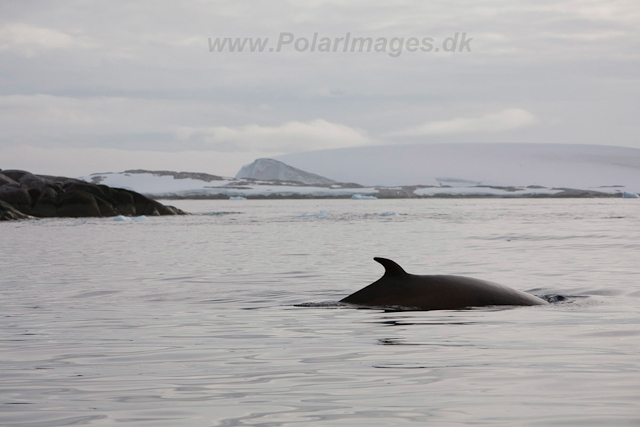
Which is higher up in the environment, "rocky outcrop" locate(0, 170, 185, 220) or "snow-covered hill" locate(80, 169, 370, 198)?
"snow-covered hill" locate(80, 169, 370, 198)

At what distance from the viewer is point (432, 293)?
1171cm

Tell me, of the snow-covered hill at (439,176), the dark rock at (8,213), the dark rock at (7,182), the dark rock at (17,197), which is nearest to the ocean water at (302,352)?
the dark rock at (8,213)

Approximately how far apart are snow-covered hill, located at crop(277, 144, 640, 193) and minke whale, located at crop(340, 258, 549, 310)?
160456 millimetres

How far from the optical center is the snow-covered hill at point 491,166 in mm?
173000

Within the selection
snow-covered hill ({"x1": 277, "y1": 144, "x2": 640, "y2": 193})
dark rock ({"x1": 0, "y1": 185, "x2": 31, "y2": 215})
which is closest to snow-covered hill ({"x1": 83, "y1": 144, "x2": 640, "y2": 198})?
snow-covered hill ({"x1": 277, "y1": 144, "x2": 640, "y2": 193})

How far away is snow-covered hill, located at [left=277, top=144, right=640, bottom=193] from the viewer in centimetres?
17300

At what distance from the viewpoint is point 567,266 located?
19734 mm

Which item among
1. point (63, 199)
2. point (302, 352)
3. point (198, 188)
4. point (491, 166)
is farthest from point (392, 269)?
point (491, 166)

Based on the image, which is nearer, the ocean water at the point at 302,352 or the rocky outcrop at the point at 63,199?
the ocean water at the point at 302,352

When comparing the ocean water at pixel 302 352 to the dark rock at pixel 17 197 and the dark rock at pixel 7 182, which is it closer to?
the dark rock at pixel 17 197

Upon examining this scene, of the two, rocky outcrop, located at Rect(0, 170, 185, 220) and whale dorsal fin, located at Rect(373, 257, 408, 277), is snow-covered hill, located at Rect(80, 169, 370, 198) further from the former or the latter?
whale dorsal fin, located at Rect(373, 257, 408, 277)

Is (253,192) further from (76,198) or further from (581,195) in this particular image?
(76,198)

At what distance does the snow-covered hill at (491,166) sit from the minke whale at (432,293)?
526ft

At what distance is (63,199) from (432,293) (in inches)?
2131
